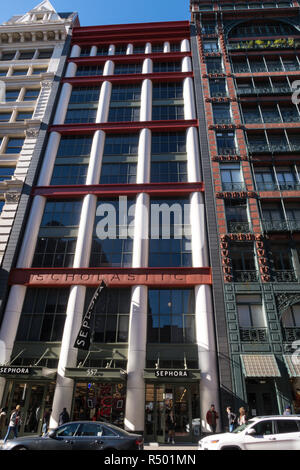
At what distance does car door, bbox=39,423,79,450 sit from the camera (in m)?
10.3

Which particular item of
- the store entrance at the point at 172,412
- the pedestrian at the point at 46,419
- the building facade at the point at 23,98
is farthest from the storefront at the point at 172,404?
the building facade at the point at 23,98

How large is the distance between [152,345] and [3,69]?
38.2 meters

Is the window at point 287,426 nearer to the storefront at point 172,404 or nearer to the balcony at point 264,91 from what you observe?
the storefront at point 172,404

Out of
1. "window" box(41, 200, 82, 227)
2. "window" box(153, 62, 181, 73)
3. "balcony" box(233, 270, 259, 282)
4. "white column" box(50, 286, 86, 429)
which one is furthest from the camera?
"window" box(153, 62, 181, 73)

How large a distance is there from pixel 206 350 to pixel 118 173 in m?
17.5

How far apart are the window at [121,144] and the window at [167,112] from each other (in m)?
3.53

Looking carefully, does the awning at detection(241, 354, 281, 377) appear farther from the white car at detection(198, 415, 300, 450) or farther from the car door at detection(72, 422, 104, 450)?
the car door at detection(72, 422, 104, 450)

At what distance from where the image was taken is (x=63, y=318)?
2200cm

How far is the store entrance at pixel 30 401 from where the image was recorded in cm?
1889

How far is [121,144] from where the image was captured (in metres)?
30.2

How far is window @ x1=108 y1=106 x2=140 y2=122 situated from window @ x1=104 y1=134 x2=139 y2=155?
7.69 ft

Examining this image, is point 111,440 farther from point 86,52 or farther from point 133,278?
point 86,52

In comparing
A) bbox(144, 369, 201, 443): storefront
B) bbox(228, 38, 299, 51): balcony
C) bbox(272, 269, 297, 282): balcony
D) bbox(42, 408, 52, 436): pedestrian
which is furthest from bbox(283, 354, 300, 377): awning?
bbox(228, 38, 299, 51): balcony

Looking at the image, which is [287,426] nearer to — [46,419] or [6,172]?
[46,419]
